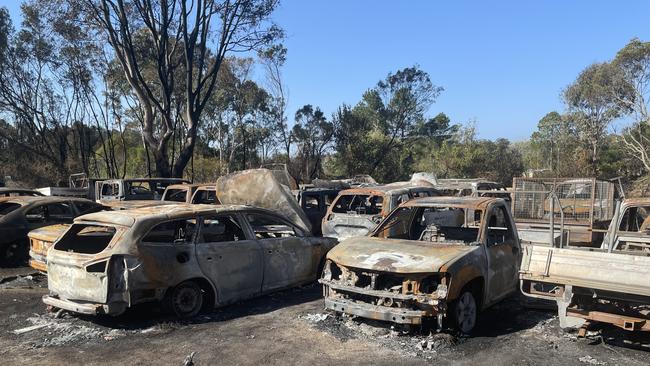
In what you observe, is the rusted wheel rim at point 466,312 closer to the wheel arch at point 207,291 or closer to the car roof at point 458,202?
the car roof at point 458,202

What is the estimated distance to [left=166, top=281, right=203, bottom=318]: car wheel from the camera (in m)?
6.30

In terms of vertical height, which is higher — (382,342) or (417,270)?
(417,270)

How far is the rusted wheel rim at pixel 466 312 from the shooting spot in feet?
18.7

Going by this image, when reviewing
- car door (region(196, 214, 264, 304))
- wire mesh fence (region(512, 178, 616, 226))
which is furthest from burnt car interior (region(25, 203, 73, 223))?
wire mesh fence (region(512, 178, 616, 226))

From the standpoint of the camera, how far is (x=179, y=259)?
248 inches

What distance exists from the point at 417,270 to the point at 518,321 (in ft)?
6.09

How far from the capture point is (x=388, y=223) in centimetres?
730

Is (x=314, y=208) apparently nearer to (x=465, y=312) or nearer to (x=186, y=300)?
(x=186, y=300)

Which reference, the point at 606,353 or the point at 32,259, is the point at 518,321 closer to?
the point at 606,353

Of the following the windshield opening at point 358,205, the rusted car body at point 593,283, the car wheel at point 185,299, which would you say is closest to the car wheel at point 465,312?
the rusted car body at point 593,283

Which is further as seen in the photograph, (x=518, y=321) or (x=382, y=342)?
(x=518, y=321)

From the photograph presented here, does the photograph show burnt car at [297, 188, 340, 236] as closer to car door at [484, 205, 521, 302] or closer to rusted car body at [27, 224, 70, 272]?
rusted car body at [27, 224, 70, 272]

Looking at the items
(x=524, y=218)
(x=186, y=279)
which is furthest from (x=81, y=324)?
(x=524, y=218)

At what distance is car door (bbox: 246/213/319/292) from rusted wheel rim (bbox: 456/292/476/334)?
8.87 feet
